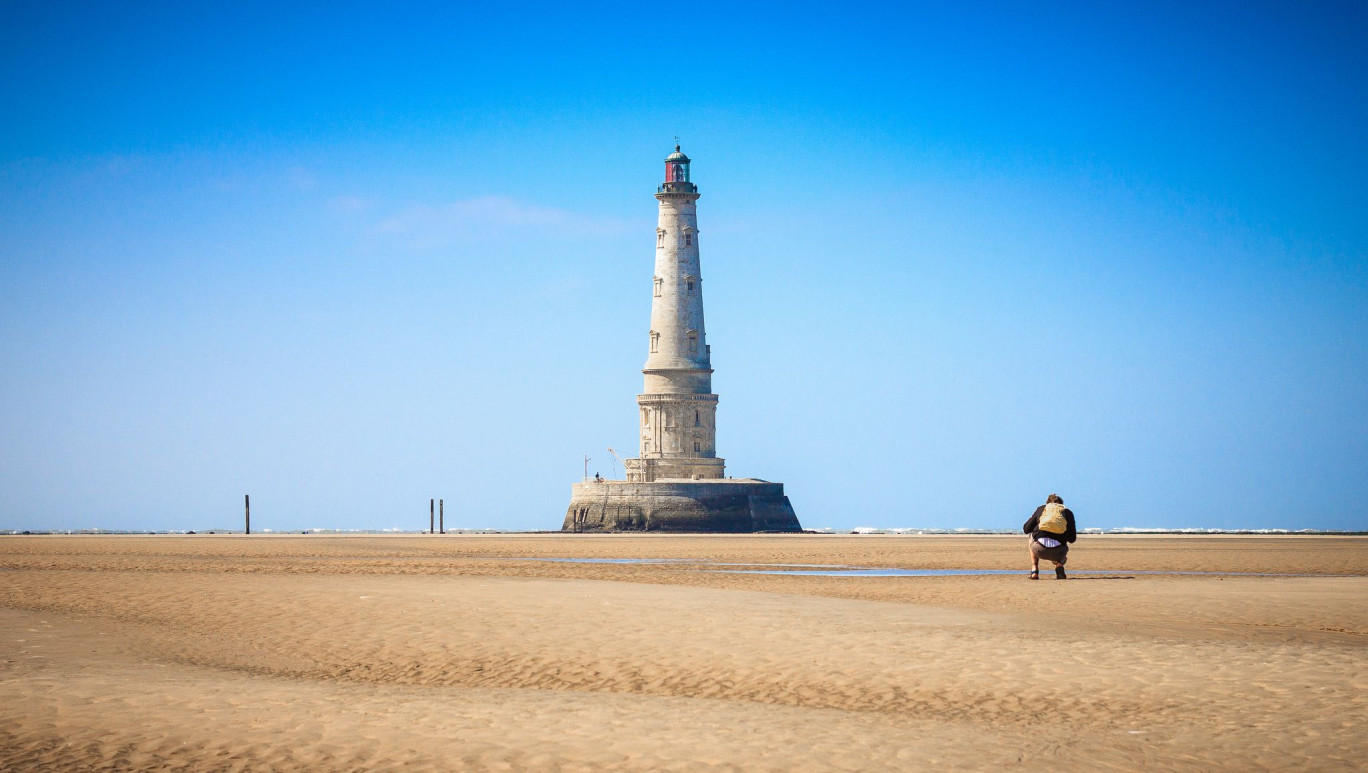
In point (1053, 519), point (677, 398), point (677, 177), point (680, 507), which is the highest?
point (677, 177)

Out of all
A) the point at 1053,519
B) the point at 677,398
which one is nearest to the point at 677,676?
the point at 1053,519

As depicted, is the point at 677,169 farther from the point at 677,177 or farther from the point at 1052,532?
the point at 1052,532

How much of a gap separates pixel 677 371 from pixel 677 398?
1.42 metres

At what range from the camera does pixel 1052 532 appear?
2173 cm

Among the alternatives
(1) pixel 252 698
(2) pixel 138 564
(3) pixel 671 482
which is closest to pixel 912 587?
(1) pixel 252 698

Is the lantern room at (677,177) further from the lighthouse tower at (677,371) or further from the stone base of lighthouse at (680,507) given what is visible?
the stone base of lighthouse at (680,507)

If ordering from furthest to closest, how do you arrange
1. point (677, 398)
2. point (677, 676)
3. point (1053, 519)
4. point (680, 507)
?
point (677, 398) → point (680, 507) → point (1053, 519) → point (677, 676)

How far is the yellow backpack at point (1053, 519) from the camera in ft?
71.0

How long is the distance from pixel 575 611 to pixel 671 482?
1844 inches

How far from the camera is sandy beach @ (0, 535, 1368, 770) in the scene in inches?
319

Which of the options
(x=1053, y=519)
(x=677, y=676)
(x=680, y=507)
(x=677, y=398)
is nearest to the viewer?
(x=677, y=676)

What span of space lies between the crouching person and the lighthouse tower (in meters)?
44.2

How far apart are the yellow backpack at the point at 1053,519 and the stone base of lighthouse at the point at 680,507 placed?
40064 mm

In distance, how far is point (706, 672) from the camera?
11.4 metres
